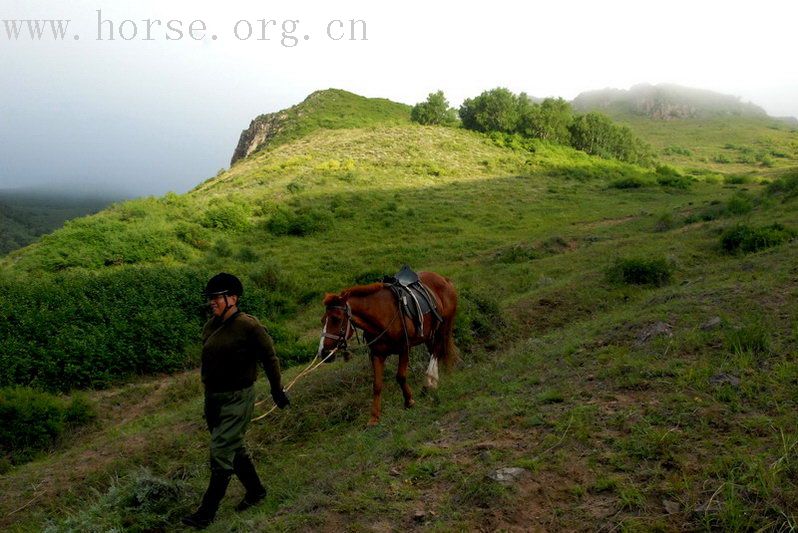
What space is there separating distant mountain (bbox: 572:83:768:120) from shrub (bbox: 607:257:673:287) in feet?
424

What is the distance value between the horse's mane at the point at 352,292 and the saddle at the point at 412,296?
25 cm

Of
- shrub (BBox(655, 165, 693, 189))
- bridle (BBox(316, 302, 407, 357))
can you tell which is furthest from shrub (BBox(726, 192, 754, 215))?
bridle (BBox(316, 302, 407, 357))

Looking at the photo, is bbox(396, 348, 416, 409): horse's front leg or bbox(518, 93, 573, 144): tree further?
bbox(518, 93, 573, 144): tree

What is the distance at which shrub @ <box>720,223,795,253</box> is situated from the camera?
11531mm

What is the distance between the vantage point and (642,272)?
11.1 metres

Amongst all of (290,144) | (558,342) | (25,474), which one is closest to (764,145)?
(290,144)

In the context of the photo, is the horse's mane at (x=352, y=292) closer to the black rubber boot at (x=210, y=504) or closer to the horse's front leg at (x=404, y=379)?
the horse's front leg at (x=404, y=379)

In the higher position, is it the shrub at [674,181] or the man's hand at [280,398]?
the shrub at [674,181]

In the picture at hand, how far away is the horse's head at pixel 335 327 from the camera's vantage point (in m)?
5.84

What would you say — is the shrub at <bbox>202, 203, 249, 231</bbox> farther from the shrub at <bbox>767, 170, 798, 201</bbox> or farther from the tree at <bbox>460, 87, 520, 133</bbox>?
the tree at <bbox>460, 87, 520, 133</bbox>

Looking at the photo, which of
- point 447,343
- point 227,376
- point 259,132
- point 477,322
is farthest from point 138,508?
point 259,132

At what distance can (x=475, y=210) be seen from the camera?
2861 cm

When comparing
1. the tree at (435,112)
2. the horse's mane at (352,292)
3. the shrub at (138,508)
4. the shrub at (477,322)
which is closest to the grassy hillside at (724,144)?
the tree at (435,112)

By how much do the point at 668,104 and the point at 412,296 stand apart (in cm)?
15845
